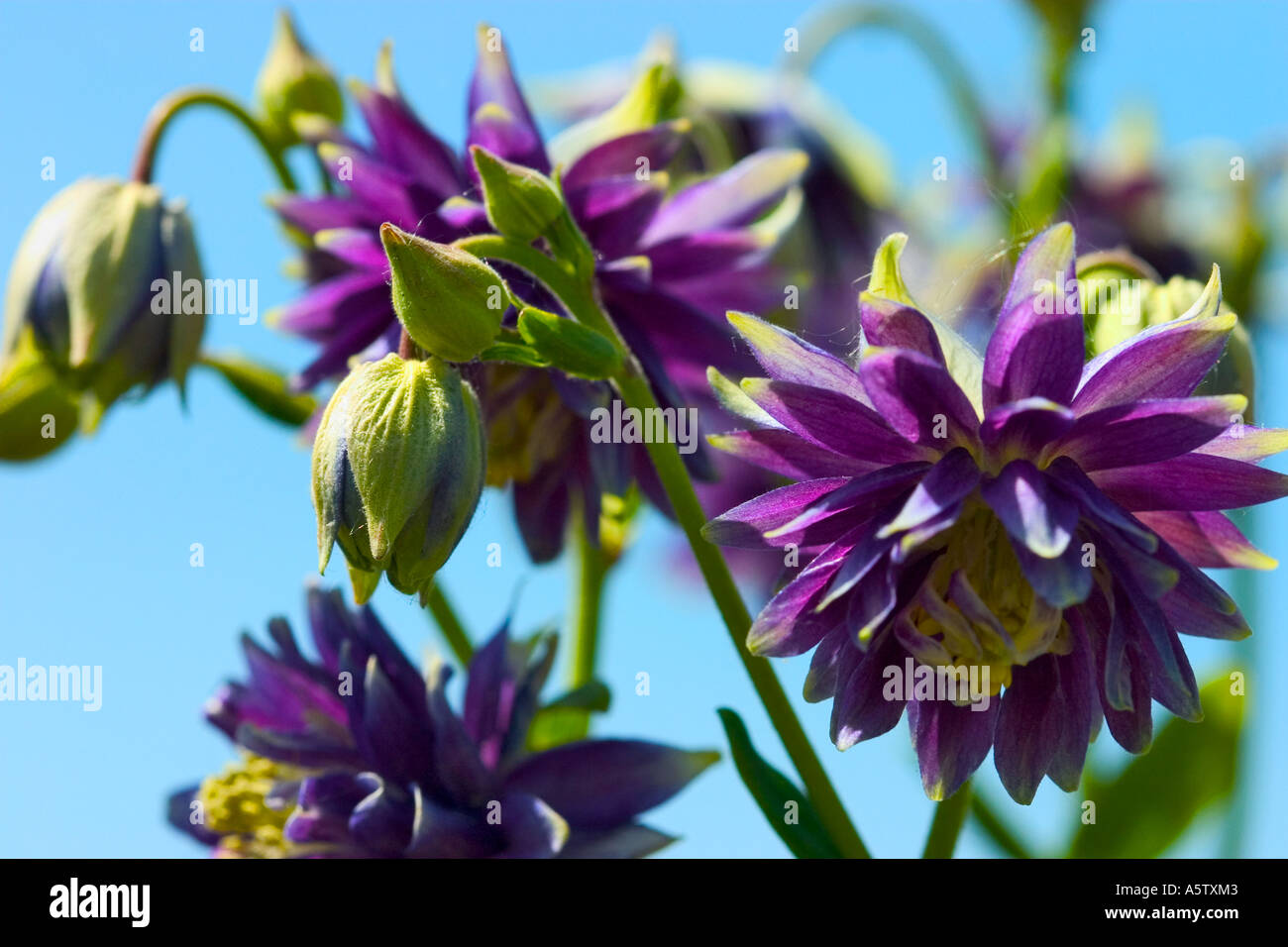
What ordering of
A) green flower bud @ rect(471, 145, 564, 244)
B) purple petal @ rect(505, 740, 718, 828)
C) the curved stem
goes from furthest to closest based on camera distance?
the curved stem, purple petal @ rect(505, 740, 718, 828), green flower bud @ rect(471, 145, 564, 244)

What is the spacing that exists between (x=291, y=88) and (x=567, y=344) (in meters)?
0.55

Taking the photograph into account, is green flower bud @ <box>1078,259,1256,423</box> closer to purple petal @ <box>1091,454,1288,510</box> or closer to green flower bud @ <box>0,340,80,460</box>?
purple petal @ <box>1091,454,1288,510</box>

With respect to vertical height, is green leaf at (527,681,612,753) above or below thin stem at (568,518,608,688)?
below

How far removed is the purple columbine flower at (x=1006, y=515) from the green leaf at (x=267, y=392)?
1.52 feet

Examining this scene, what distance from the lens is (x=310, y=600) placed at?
96cm

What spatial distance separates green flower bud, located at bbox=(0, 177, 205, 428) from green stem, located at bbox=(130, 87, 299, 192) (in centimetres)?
4

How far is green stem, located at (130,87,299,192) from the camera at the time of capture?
1.08 metres

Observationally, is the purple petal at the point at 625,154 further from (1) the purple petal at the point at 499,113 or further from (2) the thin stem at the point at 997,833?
(2) the thin stem at the point at 997,833

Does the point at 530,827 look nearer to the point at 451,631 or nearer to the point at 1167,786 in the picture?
the point at 451,631

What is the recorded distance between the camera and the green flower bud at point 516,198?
774 millimetres

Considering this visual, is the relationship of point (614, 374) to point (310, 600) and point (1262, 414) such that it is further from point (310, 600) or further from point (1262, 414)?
point (1262, 414)

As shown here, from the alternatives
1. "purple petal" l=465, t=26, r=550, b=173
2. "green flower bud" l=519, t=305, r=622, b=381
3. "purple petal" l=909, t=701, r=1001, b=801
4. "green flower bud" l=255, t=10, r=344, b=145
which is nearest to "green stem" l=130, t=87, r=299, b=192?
"green flower bud" l=255, t=10, r=344, b=145

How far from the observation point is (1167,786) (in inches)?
47.1
